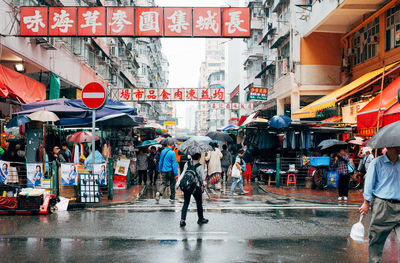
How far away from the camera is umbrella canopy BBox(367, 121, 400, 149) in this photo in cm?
508

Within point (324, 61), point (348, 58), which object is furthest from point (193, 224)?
point (324, 61)

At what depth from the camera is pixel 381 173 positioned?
535 cm

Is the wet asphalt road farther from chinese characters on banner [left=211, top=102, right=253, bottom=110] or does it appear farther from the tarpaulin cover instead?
chinese characters on banner [left=211, top=102, right=253, bottom=110]

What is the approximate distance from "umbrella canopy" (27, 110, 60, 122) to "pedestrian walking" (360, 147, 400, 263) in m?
10.1

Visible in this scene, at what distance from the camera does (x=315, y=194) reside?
14.1m

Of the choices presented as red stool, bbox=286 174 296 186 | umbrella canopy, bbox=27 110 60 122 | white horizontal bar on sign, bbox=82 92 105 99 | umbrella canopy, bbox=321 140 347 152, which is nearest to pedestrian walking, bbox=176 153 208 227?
white horizontal bar on sign, bbox=82 92 105 99

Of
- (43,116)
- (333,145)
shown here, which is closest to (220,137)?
(333,145)

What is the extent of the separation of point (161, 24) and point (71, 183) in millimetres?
7081

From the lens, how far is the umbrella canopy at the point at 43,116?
12.6 meters

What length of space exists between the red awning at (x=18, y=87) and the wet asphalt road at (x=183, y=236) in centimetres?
572

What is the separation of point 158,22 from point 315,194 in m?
8.56

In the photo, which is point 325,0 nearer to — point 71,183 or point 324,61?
point 324,61

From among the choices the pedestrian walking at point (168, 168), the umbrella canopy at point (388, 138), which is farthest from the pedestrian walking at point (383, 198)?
the pedestrian walking at point (168, 168)

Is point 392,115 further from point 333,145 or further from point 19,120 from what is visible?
point 19,120
